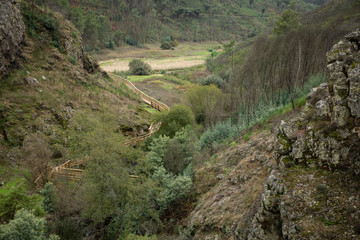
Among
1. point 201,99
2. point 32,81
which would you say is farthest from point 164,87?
point 32,81

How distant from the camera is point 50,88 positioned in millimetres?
23875

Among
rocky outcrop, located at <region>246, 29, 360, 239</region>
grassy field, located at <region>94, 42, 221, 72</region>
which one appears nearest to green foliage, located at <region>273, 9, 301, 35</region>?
grassy field, located at <region>94, 42, 221, 72</region>

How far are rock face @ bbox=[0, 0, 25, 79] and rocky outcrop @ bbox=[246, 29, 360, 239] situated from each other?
2213cm

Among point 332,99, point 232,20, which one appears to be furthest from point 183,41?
point 332,99

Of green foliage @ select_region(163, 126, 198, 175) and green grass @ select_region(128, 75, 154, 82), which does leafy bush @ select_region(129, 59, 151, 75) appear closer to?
green grass @ select_region(128, 75, 154, 82)

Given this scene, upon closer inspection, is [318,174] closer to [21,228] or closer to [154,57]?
[21,228]

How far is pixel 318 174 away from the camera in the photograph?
7305 millimetres

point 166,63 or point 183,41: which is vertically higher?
point 183,41

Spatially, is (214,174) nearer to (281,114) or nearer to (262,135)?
(262,135)

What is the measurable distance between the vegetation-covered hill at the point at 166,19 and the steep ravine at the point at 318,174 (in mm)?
58205

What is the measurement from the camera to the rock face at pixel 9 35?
68.2ft

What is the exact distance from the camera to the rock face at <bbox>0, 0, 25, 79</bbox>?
20.8m

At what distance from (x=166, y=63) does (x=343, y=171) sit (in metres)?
72.5

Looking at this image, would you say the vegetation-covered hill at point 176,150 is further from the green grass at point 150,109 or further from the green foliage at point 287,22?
the green foliage at point 287,22
